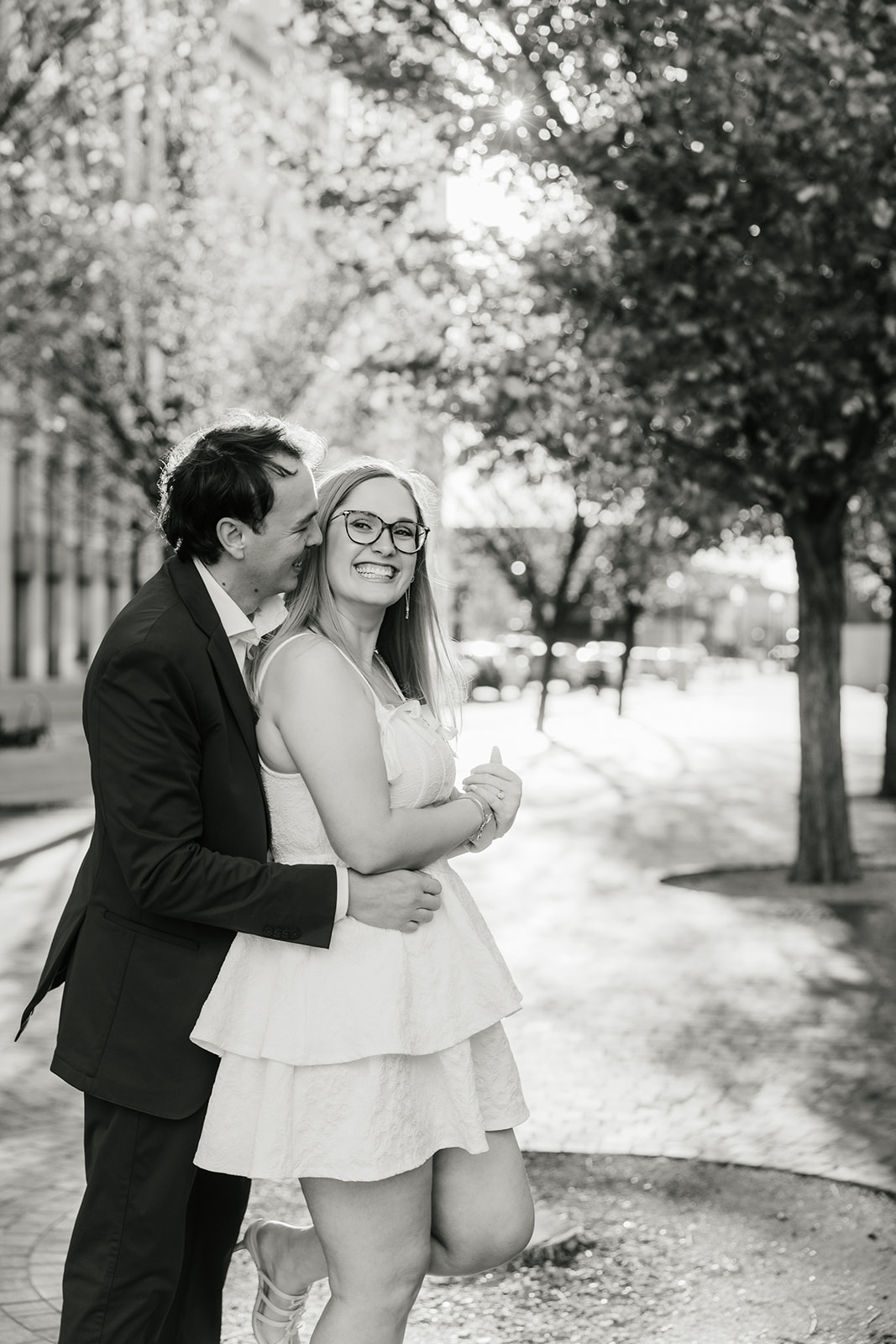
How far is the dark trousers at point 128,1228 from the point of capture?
2662mm

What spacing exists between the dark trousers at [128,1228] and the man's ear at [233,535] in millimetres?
1011

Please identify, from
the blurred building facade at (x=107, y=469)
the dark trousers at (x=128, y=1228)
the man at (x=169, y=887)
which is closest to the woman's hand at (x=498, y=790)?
the man at (x=169, y=887)

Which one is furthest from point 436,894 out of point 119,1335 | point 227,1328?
point 227,1328

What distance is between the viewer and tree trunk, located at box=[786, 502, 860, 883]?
1112cm

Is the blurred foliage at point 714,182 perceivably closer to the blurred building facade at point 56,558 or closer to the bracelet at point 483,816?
the bracelet at point 483,816

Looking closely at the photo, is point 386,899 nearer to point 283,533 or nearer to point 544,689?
point 283,533

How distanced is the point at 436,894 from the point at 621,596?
39.2 metres

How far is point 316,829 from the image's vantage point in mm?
2783

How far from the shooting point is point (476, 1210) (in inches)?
111

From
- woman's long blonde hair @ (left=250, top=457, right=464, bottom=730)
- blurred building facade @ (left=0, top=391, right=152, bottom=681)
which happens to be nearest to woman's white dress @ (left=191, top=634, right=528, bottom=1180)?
woman's long blonde hair @ (left=250, top=457, right=464, bottom=730)

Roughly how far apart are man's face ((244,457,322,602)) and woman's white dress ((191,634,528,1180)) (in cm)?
38

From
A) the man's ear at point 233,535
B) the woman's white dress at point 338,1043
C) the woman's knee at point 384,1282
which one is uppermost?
the man's ear at point 233,535

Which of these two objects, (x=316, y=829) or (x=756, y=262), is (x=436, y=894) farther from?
(x=756, y=262)

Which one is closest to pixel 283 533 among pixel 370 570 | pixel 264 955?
pixel 370 570
